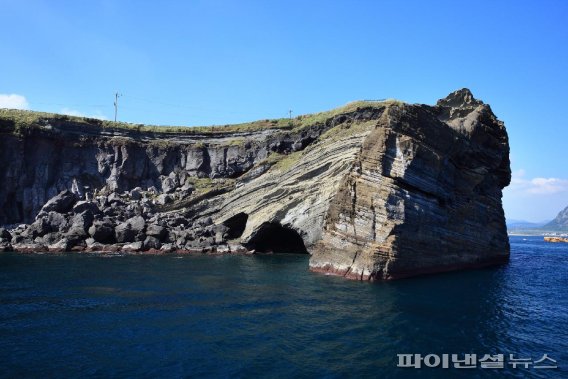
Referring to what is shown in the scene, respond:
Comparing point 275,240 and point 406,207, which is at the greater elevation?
point 406,207

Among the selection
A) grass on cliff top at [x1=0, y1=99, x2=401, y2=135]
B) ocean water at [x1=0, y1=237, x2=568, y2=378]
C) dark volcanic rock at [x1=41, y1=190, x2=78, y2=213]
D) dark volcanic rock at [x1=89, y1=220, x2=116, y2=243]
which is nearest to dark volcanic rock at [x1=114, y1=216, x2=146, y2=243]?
dark volcanic rock at [x1=89, y1=220, x2=116, y2=243]

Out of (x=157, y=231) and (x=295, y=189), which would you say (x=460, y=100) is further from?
(x=157, y=231)

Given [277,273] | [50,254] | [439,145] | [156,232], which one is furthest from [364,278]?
[50,254]

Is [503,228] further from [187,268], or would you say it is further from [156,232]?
[156,232]

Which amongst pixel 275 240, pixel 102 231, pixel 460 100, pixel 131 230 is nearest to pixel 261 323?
pixel 131 230

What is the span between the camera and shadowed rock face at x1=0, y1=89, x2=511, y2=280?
35906mm

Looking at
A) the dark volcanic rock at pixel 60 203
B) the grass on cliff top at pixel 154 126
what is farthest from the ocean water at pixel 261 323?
the grass on cliff top at pixel 154 126

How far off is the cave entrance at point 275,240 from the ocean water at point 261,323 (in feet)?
60.1

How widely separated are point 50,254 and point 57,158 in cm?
3023

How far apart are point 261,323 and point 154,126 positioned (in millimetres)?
66579

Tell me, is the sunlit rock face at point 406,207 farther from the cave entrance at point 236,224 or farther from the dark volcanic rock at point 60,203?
the dark volcanic rock at point 60,203

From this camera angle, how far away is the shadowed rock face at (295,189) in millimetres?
35906

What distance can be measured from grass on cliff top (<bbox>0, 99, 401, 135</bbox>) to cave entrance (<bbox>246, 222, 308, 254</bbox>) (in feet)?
68.8

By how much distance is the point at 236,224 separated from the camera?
204 feet
